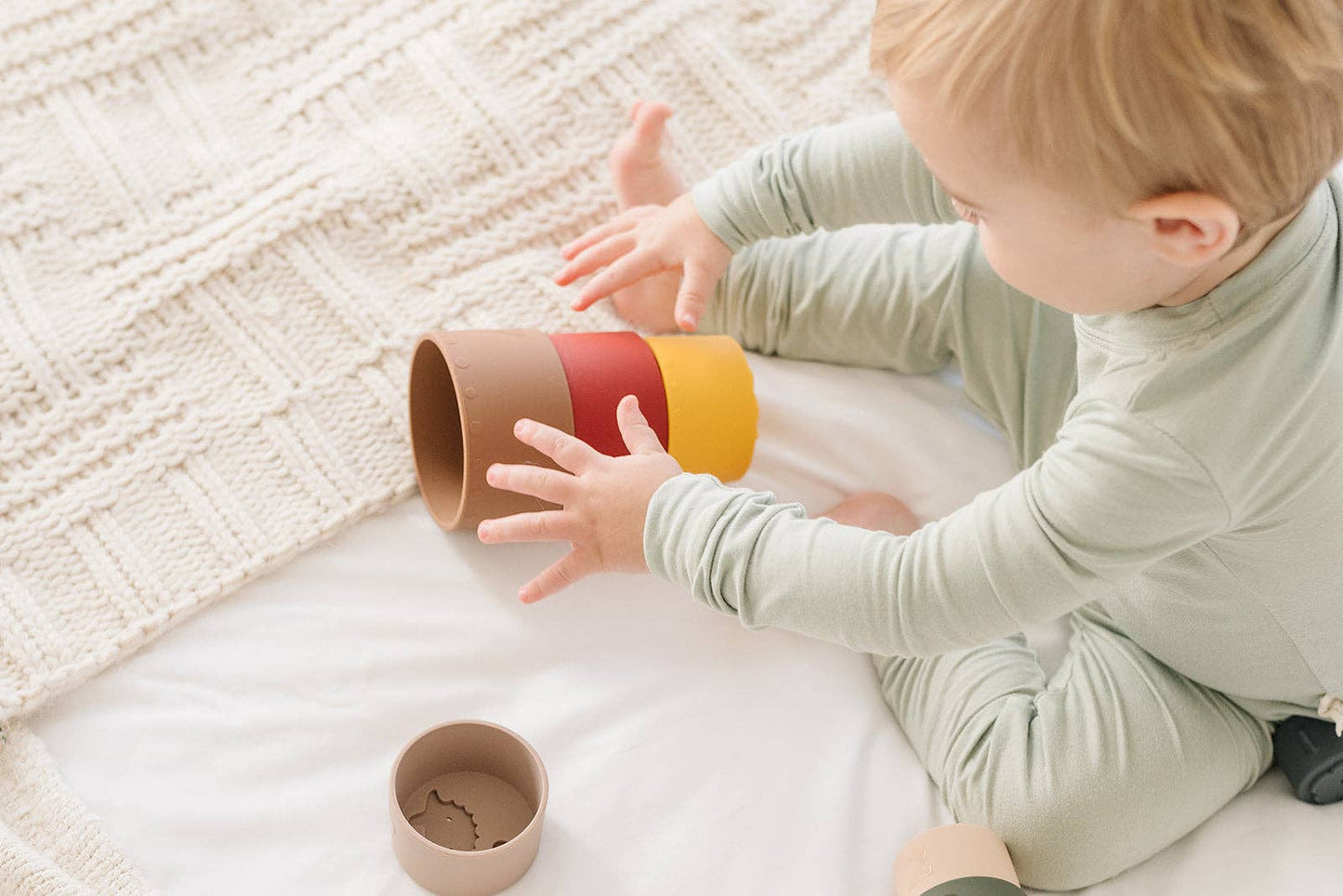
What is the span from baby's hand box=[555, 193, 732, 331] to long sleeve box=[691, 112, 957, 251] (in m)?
0.01

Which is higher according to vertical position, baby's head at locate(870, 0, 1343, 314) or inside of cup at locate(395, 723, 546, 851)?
baby's head at locate(870, 0, 1343, 314)

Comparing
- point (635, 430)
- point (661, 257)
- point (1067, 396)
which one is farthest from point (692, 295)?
point (1067, 396)

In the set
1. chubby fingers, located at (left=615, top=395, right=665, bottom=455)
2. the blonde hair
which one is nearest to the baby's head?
the blonde hair

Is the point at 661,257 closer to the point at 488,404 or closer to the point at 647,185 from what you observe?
the point at 647,185

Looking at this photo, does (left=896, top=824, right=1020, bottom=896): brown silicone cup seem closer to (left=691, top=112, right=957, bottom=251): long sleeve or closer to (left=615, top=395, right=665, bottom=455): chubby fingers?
(left=615, top=395, right=665, bottom=455): chubby fingers

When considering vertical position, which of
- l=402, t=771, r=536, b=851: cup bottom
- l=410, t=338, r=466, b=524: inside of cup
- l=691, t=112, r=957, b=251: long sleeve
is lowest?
l=402, t=771, r=536, b=851: cup bottom

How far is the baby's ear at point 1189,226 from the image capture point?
55 centimetres

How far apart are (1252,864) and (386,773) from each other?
54cm

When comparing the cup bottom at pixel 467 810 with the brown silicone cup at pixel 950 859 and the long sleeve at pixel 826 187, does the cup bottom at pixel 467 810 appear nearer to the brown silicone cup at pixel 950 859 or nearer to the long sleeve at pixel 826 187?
the brown silicone cup at pixel 950 859

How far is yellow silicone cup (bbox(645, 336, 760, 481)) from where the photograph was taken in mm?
878

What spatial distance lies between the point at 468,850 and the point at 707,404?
1.12 ft

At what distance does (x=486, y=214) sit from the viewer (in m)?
0.99

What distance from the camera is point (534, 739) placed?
2.63 ft

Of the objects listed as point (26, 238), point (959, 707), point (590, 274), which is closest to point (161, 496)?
point (26, 238)
